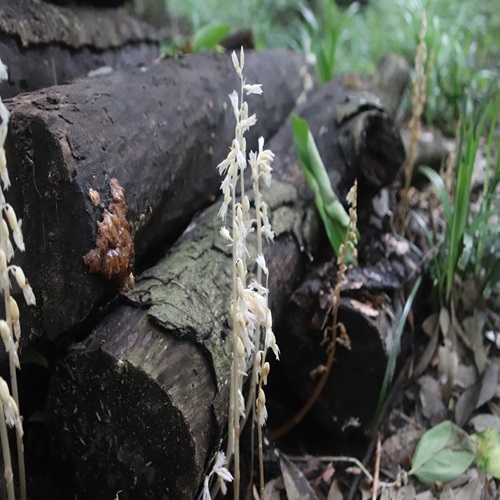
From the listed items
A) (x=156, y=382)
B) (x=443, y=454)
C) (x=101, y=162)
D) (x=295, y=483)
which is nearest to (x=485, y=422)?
(x=443, y=454)

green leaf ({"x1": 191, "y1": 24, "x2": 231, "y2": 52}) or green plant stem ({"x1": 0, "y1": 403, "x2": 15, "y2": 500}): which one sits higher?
green leaf ({"x1": 191, "y1": 24, "x2": 231, "y2": 52})

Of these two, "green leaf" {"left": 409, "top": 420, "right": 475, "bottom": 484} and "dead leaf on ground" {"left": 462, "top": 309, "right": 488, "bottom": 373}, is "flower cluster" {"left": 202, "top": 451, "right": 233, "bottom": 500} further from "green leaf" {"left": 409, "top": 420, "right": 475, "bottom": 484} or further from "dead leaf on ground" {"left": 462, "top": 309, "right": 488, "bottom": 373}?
"dead leaf on ground" {"left": 462, "top": 309, "right": 488, "bottom": 373}

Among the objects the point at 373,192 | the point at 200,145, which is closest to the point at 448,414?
the point at 373,192

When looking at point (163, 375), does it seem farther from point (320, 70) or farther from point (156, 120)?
point (320, 70)

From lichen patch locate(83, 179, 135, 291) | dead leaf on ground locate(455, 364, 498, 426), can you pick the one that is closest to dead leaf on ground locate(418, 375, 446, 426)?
dead leaf on ground locate(455, 364, 498, 426)

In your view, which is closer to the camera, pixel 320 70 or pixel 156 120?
pixel 156 120

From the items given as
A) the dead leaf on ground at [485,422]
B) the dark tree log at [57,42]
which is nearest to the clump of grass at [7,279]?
the dark tree log at [57,42]

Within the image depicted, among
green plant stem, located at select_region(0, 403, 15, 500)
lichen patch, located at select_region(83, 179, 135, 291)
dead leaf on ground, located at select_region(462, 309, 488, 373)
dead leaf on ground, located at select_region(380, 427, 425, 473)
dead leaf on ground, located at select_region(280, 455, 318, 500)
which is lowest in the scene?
dead leaf on ground, located at select_region(380, 427, 425, 473)
